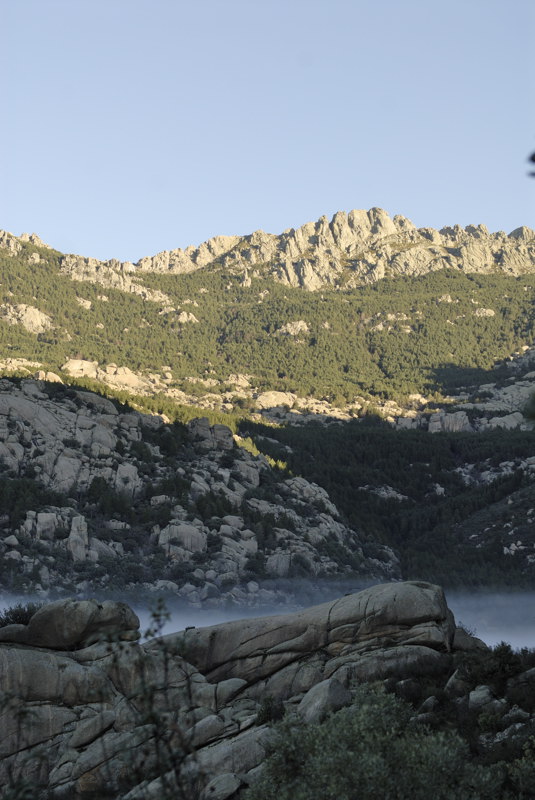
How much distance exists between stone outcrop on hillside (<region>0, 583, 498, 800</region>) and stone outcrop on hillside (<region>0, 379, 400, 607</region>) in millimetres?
46371

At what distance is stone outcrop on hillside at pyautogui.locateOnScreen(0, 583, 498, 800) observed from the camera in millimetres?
38531

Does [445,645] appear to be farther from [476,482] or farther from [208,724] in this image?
[476,482]

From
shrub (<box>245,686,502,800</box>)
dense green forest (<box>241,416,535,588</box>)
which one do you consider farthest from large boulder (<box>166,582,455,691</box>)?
dense green forest (<box>241,416,535,588</box>)

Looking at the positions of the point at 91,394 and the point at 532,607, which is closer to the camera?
the point at 532,607

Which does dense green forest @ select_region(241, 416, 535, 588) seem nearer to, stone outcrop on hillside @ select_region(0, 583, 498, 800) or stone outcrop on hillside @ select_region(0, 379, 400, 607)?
stone outcrop on hillside @ select_region(0, 379, 400, 607)

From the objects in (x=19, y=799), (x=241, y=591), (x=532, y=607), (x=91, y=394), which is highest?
(x=91, y=394)

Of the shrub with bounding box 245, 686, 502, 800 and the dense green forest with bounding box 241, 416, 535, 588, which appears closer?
the shrub with bounding box 245, 686, 502, 800

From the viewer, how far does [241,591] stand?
10038 cm

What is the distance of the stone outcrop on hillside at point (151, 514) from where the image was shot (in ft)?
316

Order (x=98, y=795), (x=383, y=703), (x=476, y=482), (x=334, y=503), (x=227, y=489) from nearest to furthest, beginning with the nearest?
(x=383, y=703) < (x=98, y=795) < (x=227, y=489) < (x=334, y=503) < (x=476, y=482)

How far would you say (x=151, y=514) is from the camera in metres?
108

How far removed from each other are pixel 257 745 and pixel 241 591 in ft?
212

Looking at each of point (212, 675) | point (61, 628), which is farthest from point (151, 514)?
point (212, 675)

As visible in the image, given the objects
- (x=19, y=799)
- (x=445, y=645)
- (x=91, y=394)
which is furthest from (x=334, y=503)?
(x=19, y=799)
